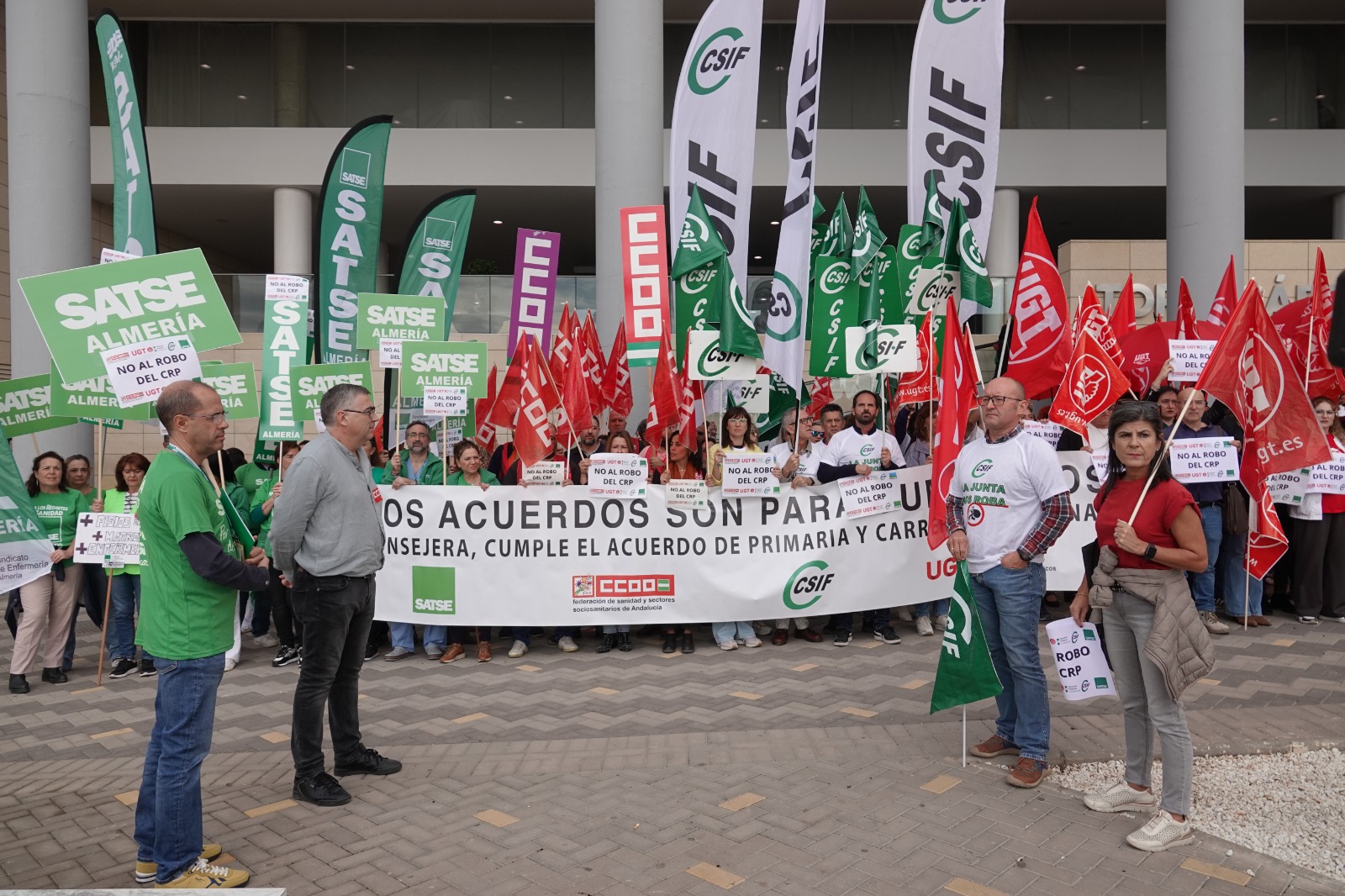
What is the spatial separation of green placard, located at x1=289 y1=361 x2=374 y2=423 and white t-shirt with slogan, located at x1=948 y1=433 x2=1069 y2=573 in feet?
17.1

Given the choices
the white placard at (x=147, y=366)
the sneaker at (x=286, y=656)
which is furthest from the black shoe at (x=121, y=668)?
the white placard at (x=147, y=366)

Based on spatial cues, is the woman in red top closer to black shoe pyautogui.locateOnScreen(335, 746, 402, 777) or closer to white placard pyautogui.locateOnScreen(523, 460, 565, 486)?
black shoe pyautogui.locateOnScreen(335, 746, 402, 777)

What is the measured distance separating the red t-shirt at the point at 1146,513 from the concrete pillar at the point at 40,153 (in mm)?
14846

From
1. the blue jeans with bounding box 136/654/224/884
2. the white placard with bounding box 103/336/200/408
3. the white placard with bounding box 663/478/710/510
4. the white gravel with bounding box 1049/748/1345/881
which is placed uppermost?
the white placard with bounding box 103/336/200/408

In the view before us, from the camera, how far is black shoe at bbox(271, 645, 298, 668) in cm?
801

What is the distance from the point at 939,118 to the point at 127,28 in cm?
1947

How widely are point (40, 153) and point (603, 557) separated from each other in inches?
478

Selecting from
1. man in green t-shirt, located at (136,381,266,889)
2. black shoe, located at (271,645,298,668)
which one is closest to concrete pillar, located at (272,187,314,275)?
black shoe, located at (271,645,298,668)

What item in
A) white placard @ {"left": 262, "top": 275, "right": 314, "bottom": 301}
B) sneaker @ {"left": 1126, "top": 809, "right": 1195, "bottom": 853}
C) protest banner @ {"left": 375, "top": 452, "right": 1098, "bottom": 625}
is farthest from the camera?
white placard @ {"left": 262, "top": 275, "right": 314, "bottom": 301}

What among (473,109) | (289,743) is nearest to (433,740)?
(289,743)

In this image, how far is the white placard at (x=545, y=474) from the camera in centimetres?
817

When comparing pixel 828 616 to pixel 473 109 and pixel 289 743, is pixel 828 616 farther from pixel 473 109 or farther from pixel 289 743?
pixel 473 109

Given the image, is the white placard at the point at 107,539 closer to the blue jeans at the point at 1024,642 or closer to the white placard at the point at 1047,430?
the blue jeans at the point at 1024,642

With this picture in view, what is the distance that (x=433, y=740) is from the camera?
5898 mm
